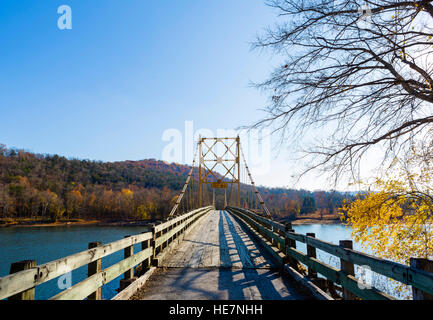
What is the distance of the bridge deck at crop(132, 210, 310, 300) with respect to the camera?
381 centimetres

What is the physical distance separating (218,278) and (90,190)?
112590mm

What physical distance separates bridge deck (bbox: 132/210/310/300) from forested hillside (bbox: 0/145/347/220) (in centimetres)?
2063

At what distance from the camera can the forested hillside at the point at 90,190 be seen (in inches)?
2950

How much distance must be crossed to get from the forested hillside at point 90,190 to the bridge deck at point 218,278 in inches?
812

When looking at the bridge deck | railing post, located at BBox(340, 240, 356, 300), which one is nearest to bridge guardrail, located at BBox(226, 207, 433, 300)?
railing post, located at BBox(340, 240, 356, 300)

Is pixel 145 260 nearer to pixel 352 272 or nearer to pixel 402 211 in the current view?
pixel 352 272

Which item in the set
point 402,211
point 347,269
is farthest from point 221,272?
point 402,211

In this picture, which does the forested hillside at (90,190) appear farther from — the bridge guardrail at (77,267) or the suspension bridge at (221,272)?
the bridge guardrail at (77,267)

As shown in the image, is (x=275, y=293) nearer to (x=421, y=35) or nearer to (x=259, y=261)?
(x=259, y=261)

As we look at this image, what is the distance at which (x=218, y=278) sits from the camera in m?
4.63

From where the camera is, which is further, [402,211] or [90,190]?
[90,190]

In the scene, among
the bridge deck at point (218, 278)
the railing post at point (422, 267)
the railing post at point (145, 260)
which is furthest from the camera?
the railing post at point (145, 260)

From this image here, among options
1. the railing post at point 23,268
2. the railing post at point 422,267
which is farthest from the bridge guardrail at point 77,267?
the railing post at point 422,267

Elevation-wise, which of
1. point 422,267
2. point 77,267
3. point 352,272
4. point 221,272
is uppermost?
point 422,267
